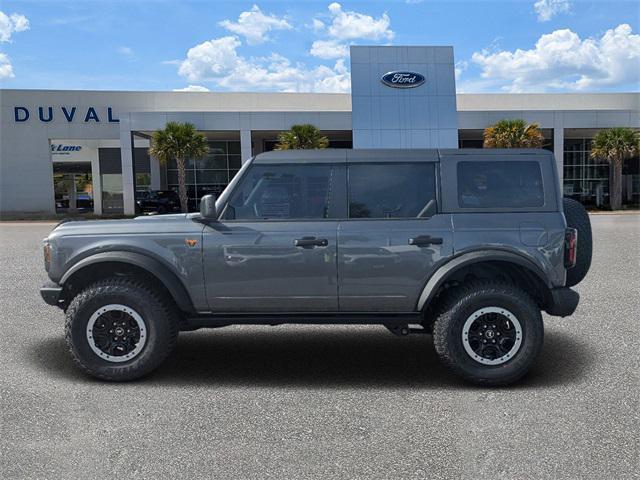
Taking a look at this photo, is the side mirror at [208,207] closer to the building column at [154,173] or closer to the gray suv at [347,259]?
the gray suv at [347,259]

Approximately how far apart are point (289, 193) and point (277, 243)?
48 centimetres

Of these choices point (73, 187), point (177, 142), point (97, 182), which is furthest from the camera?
point (73, 187)

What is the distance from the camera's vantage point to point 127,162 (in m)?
32.3

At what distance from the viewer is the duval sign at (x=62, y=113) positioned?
35.0 metres

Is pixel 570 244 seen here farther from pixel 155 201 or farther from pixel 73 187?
pixel 73 187

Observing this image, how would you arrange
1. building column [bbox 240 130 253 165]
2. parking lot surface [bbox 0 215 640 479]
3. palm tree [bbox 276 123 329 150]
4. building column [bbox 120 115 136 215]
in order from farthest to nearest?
building column [bbox 240 130 253 165], building column [bbox 120 115 136 215], palm tree [bbox 276 123 329 150], parking lot surface [bbox 0 215 640 479]

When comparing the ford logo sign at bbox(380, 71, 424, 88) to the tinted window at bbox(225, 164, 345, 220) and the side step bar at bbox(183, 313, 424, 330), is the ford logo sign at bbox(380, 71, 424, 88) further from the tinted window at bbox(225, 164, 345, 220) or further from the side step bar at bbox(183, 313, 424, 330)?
the side step bar at bbox(183, 313, 424, 330)

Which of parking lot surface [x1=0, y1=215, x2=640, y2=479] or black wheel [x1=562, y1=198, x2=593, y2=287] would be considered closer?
parking lot surface [x1=0, y1=215, x2=640, y2=479]

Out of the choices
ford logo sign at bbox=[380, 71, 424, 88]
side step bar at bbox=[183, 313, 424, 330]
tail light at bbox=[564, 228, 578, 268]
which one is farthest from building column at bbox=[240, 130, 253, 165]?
tail light at bbox=[564, 228, 578, 268]

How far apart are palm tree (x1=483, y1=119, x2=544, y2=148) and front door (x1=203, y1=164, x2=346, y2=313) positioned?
29.1m

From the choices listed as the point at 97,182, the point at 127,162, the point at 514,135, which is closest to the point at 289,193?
the point at 514,135

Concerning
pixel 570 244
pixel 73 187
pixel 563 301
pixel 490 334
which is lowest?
pixel 490 334

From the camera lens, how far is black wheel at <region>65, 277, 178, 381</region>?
4559mm

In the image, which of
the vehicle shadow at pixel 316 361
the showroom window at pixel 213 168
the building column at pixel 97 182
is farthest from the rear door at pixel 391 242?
the building column at pixel 97 182
